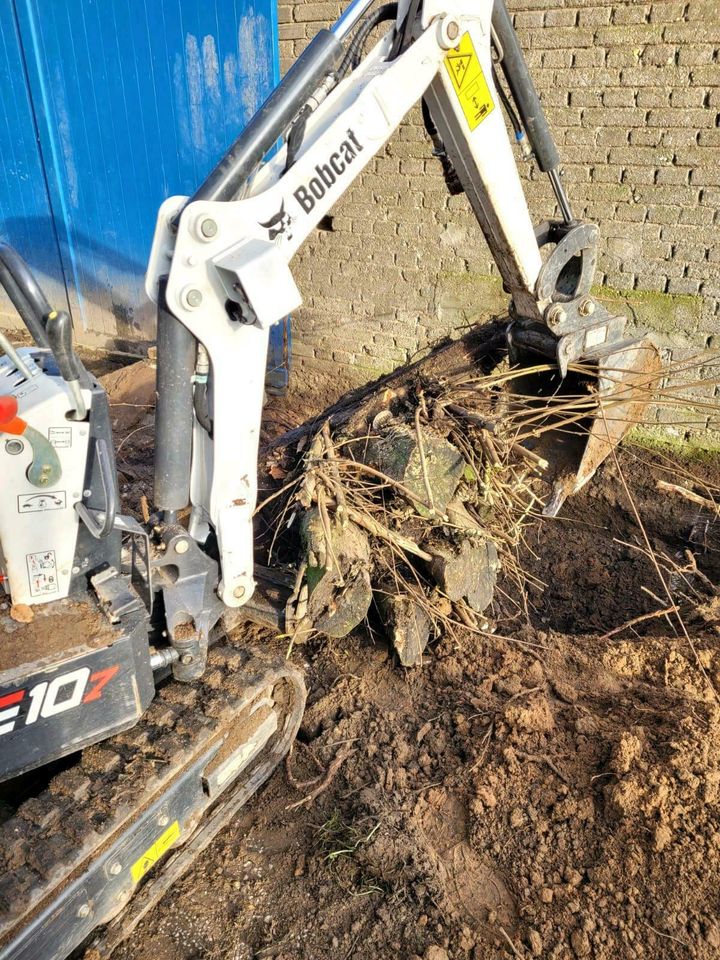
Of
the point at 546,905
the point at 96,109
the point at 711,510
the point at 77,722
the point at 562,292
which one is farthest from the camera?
the point at 96,109

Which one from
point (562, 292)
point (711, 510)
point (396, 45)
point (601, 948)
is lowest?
point (711, 510)

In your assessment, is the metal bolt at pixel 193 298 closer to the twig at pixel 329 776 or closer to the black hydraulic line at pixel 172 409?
the black hydraulic line at pixel 172 409

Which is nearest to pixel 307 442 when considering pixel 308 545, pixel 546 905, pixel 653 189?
pixel 308 545

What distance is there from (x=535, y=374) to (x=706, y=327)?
207 cm

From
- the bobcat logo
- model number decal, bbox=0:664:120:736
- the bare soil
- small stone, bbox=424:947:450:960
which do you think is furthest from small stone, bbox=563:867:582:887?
the bobcat logo

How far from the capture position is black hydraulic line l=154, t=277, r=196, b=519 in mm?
2309

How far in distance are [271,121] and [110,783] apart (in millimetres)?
2120

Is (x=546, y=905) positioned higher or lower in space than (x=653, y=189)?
lower

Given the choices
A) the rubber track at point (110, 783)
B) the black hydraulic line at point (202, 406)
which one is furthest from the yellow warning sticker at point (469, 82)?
the rubber track at point (110, 783)

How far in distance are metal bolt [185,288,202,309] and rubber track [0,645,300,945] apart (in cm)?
135

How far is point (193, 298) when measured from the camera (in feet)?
7.37

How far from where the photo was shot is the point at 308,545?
320cm

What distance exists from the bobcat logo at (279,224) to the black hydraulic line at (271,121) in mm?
136

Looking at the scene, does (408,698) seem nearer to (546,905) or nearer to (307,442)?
(546,905)
